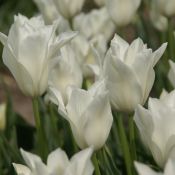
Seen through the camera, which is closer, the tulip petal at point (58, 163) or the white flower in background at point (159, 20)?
the tulip petal at point (58, 163)

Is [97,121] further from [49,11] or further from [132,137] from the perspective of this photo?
[49,11]

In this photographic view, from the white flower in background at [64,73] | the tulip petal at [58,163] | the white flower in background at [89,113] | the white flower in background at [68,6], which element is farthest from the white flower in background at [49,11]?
the tulip petal at [58,163]

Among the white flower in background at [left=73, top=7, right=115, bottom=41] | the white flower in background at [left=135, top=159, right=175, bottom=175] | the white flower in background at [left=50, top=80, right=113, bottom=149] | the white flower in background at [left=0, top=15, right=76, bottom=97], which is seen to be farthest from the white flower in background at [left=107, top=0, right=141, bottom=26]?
the white flower in background at [left=135, top=159, right=175, bottom=175]

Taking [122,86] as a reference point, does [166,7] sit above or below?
below

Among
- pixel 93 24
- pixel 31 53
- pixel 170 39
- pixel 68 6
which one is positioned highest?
pixel 31 53

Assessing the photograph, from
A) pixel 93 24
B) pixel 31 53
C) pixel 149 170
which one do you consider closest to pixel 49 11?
pixel 93 24

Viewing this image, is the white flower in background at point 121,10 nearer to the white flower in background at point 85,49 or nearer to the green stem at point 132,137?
the white flower in background at point 85,49

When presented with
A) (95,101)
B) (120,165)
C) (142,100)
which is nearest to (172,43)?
(120,165)
